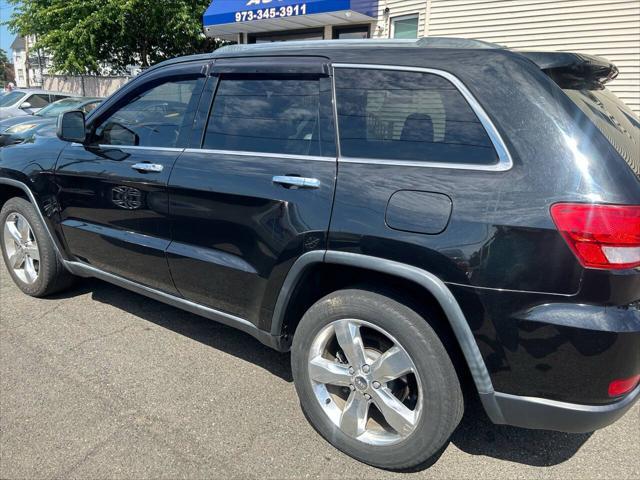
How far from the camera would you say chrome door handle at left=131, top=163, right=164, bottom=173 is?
280cm

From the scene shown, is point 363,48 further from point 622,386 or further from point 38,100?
point 38,100

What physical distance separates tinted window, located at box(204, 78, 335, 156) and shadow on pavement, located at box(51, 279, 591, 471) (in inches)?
54.2

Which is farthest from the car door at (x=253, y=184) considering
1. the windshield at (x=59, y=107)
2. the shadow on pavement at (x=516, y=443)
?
the windshield at (x=59, y=107)

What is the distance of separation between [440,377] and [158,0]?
19832mm

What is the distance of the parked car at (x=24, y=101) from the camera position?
13180mm

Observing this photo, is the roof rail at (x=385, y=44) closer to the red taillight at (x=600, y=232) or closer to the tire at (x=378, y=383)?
the red taillight at (x=600, y=232)

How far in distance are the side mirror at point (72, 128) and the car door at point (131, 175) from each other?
0.05m

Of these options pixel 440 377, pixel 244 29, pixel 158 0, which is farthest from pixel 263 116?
pixel 158 0

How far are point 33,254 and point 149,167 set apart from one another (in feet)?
5.34

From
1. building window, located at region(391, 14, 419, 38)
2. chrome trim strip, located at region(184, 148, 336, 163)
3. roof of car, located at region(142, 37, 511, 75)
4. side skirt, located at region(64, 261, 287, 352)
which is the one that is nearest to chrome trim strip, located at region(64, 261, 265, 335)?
side skirt, located at region(64, 261, 287, 352)

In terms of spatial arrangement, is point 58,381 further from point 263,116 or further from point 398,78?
point 398,78

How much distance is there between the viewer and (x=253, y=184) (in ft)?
7.90

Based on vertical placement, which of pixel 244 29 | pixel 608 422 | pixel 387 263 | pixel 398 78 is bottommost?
pixel 608 422

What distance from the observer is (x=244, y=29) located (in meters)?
12.7
